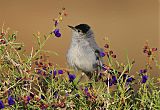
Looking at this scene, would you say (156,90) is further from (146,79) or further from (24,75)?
(24,75)

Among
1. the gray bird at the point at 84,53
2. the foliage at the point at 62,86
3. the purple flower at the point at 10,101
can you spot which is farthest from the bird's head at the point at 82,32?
the purple flower at the point at 10,101

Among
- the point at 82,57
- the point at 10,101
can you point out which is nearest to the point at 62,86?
the point at 10,101

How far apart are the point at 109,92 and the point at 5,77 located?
2.17 feet

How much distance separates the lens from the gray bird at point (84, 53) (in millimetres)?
5629

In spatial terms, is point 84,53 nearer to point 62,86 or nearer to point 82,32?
point 82,32

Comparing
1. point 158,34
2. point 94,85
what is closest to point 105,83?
point 94,85

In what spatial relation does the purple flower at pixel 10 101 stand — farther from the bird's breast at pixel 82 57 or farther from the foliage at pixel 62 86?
the bird's breast at pixel 82 57

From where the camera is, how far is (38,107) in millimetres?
Result: 3805

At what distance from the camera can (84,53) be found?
19.0 feet

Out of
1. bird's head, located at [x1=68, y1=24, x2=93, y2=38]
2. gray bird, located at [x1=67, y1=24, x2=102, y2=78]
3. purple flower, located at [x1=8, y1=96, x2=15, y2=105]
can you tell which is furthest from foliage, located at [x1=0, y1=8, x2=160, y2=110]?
bird's head, located at [x1=68, y1=24, x2=93, y2=38]

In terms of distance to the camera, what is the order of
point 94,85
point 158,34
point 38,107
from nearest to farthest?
point 38,107
point 94,85
point 158,34

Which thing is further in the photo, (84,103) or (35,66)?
(35,66)

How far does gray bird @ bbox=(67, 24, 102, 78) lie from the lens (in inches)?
222

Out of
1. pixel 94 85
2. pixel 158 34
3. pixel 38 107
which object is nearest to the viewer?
pixel 38 107
